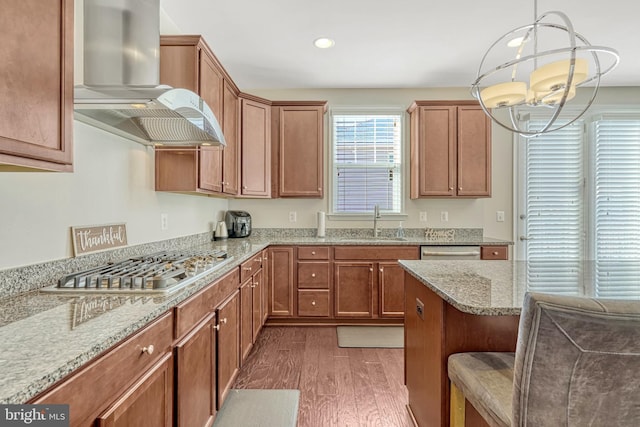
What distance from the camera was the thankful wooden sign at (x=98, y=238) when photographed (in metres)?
1.54

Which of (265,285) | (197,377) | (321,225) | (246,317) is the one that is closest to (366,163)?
(321,225)

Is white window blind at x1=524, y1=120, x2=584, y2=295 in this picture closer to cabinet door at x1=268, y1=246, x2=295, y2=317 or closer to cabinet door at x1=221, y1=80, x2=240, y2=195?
cabinet door at x1=268, y1=246, x2=295, y2=317

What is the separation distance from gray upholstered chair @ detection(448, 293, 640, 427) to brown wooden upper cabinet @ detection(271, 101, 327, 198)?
2908 mm

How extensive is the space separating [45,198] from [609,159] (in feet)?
17.3

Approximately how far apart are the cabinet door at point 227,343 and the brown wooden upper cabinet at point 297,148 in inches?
68.3

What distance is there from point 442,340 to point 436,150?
2652 mm

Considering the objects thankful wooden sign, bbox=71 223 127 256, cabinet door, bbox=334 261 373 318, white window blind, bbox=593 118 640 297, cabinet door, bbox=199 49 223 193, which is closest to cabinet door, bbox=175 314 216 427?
thankful wooden sign, bbox=71 223 127 256

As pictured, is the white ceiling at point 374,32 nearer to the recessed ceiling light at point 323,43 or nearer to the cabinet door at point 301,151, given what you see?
the recessed ceiling light at point 323,43

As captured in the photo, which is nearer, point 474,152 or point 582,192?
point 474,152

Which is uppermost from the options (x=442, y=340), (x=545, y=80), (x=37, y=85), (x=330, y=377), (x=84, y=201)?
(x=545, y=80)

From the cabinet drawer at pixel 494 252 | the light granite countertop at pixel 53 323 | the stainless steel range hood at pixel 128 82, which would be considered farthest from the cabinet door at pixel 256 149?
the cabinet drawer at pixel 494 252

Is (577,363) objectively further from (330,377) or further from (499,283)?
(330,377)

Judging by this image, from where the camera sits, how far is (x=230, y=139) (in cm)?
299

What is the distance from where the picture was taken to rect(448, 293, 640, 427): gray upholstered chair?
2.53ft
